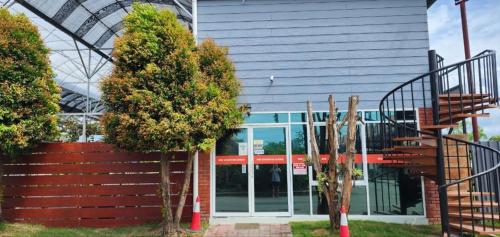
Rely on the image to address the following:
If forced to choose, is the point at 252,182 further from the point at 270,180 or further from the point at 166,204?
the point at 166,204

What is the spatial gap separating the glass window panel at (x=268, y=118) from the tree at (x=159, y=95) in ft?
3.42

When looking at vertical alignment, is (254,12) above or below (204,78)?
above

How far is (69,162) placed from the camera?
741 cm

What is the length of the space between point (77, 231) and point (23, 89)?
9.00ft

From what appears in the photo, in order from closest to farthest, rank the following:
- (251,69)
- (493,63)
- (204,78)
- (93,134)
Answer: (493,63) < (204,78) < (251,69) < (93,134)

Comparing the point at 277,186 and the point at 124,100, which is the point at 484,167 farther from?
the point at 124,100

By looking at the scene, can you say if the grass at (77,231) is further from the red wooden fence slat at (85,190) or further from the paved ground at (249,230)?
the red wooden fence slat at (85,190)

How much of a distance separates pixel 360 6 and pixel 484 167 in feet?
13.2

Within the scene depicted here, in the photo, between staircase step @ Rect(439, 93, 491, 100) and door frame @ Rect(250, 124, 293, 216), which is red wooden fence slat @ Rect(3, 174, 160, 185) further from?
staircase step @ Rect(439, 93, 491, 100)

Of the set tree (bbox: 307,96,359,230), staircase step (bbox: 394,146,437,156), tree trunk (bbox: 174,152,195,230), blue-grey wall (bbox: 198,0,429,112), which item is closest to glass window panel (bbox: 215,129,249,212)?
tree trunk (bbox: 174,152,195,230)

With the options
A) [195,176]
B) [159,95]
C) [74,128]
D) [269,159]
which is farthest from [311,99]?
[74,128]

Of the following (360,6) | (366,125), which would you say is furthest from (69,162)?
(360,6)

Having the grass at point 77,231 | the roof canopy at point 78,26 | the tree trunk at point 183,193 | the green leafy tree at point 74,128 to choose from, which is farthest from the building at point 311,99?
the green leafy tree at point 74,128

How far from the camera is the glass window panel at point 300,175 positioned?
7340 mm
